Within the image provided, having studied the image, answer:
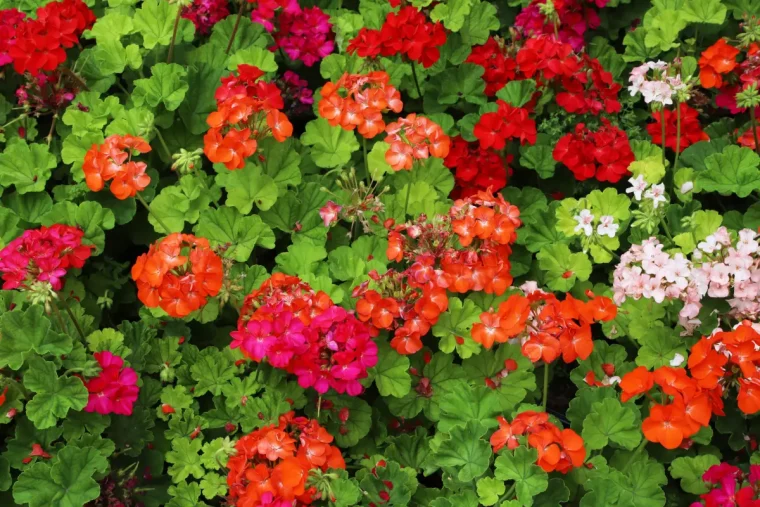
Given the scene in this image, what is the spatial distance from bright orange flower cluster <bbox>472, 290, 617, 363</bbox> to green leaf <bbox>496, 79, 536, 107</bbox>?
1.12 m

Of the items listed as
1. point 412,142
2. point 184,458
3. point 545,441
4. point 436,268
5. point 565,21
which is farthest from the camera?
point 565,21

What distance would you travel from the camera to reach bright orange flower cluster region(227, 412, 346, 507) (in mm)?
2479

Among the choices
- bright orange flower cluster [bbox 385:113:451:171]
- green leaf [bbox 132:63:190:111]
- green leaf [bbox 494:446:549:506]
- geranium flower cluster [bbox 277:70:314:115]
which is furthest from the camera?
geranium flower cluster [bbox 277:70:314:115]

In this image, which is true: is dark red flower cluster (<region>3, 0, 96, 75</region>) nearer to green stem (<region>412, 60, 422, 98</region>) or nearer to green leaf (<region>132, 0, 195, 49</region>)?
green leaf (<region>132, 0, 195, 49</region>)

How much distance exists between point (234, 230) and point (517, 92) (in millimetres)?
1244

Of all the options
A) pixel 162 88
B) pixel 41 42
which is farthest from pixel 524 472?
pixel 41 42

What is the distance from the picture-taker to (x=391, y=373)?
290cm

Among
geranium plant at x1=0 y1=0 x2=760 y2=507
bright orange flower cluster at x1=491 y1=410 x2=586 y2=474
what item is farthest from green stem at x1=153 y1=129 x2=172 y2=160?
bright orange flower cluster at x1=491 y1=410 x2=586 y2=474

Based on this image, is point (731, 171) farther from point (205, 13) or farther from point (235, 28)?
point (205, 13)

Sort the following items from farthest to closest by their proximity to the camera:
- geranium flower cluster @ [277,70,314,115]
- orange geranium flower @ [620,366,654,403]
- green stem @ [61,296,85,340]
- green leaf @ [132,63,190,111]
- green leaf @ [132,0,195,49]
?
geranium flower cluster @ [277,70,314,115] → green leaf @ [132,0,195,49] → green leaf @ [132,63,190,111] → green stem @ [61,296,85,340] → orange geranium flower @ [620,366,654,403]

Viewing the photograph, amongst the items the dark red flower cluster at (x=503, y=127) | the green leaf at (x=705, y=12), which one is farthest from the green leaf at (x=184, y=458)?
the green leaf at (x=705, y=12)

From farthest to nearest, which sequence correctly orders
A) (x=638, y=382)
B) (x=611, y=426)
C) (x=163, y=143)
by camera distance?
(x=163, y=143), (x=611, y=426), (x=638, y=382)

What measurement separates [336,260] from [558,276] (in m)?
0.77

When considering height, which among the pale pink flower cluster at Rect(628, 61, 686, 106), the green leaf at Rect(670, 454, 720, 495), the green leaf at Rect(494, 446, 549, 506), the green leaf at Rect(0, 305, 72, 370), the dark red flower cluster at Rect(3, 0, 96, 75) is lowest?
the green leaf at Rect(670, 454, 720, 495)
